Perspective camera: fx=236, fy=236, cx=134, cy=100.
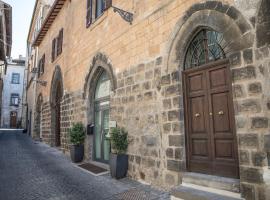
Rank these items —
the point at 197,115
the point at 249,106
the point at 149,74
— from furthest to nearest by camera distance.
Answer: the point at 149,74
the point at 197,115
the point at 249,106

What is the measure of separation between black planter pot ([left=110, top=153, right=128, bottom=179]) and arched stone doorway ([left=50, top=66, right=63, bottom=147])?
7148mm

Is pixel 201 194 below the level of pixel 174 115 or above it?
below

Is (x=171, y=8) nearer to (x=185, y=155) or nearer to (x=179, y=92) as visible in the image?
(x=179, y=92)

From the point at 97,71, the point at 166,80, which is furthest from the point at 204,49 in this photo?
the point at 97,71

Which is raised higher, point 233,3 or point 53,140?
point 233,3

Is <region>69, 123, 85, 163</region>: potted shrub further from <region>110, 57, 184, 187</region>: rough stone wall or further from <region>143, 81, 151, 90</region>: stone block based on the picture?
<region>143, 81, 151, 90</region>: stone block

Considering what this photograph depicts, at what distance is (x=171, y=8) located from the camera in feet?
15.4

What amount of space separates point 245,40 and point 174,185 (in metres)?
2.71

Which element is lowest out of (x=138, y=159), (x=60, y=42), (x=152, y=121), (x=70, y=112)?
(x=138, y=159)

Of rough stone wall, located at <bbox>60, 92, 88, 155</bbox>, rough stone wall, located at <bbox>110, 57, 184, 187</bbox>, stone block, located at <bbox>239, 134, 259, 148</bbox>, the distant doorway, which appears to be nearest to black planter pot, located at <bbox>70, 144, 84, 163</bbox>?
rough stone wall, located at <bbox>60, 92, 88, 155</bbox>

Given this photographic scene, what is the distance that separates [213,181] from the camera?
142 inches

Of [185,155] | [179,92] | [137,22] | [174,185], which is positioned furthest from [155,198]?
[137,22]

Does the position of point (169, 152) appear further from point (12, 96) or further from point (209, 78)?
point (12, 96)

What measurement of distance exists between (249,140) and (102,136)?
4.97 m
